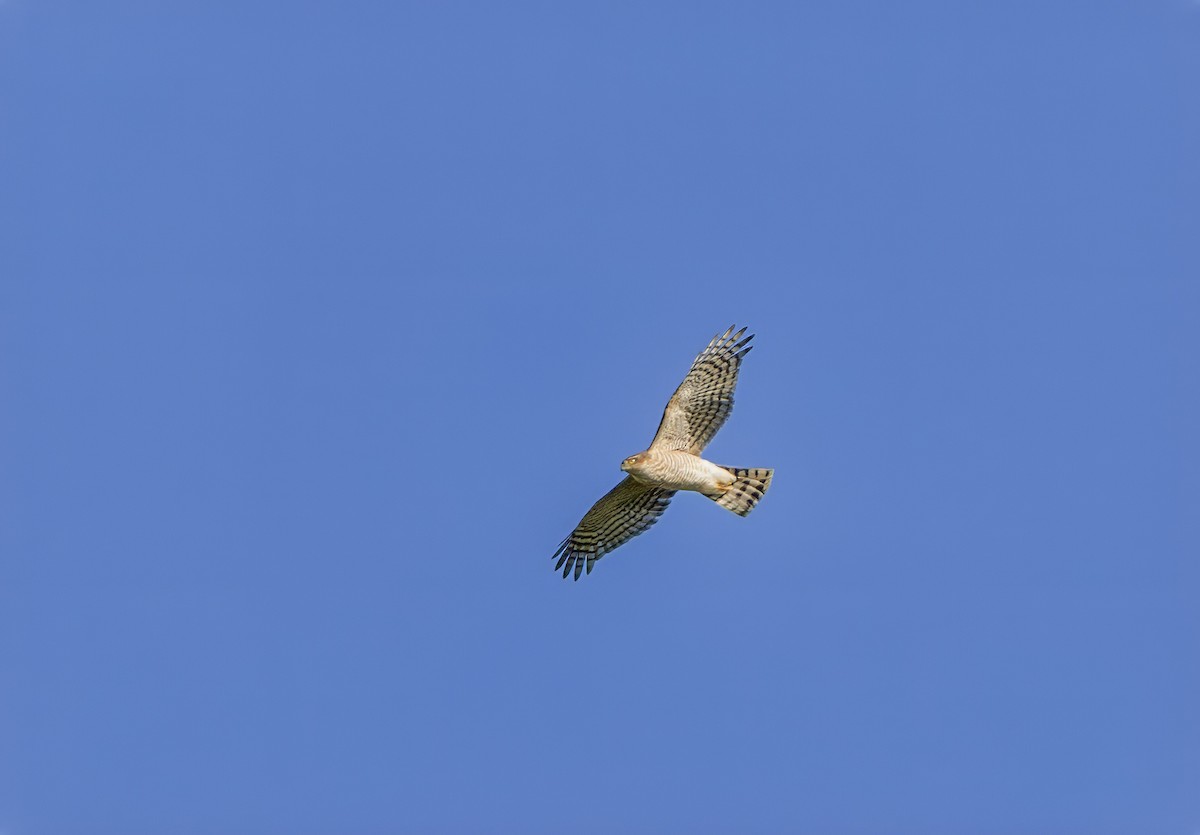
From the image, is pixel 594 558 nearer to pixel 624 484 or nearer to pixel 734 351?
pixel 624 484

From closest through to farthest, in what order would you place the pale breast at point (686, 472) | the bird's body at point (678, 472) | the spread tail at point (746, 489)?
1. the bird's body at point (678, 472)
2. the pale breast at point (686, 472)
3. the spread tail at point (746, 489)

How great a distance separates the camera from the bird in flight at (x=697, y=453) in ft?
76.1

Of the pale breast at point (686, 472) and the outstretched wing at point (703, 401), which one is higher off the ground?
the outstretched wing at point (703, 401)

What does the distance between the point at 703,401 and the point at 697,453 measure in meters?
0.62

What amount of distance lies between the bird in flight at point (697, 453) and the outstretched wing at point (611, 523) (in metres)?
0.01

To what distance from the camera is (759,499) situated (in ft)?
77.7

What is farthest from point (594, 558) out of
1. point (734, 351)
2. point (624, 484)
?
point (734, 351)

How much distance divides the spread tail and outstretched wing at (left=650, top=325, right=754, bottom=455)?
2.04ft

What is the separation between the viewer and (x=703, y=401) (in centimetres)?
2344

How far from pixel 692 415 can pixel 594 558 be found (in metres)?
2.29

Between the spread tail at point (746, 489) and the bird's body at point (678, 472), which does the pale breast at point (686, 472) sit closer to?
the bird's body at point (678, 472)

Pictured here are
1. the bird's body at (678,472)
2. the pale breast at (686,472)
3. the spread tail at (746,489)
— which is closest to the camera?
the bird's body at (678,472)

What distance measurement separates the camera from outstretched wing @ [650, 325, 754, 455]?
23297 millimetres

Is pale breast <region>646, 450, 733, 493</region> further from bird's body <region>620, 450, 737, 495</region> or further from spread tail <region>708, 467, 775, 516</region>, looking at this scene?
spread tail <region>708, 467, 775, 516</region>
